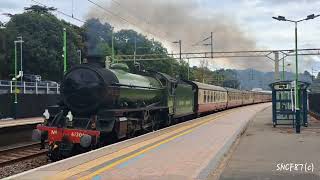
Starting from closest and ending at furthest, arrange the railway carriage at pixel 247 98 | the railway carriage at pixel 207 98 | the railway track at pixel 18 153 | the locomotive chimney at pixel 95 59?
the railway track at pixel 18 153
the locomotive chimney at pixel 95 59
the railway carriage at pixel 207 98
the railway carriage at pixel 247 98

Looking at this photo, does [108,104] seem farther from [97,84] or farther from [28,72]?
[28,72]

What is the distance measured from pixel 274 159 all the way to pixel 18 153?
9896 mm

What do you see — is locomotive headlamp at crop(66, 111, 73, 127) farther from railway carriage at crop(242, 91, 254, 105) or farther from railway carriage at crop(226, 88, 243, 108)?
railway carriage at crop(242, 91, 254, 105)

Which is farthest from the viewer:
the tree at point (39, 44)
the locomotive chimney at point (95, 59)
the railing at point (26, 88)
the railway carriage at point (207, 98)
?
the tree at point (39, 44)

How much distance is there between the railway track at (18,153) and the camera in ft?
52.4

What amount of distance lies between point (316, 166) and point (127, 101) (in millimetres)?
8234

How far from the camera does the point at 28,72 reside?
78.1m

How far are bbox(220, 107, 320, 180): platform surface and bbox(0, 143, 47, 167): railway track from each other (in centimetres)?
728

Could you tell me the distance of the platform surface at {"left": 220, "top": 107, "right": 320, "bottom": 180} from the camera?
34.3 feet

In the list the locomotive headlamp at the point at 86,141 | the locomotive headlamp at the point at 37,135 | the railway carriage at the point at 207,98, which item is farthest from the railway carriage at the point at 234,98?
the locomotive headlamp at the point at 86,141

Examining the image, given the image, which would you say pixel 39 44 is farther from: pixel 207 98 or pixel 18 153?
pixel 18 153

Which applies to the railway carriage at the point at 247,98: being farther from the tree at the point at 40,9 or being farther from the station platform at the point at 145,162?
the station platform at the point at 145,162

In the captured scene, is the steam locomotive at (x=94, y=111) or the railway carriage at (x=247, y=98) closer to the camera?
the steam locomotive at (x=94, y=111)

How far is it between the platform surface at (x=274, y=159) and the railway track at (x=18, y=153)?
7279 mm
